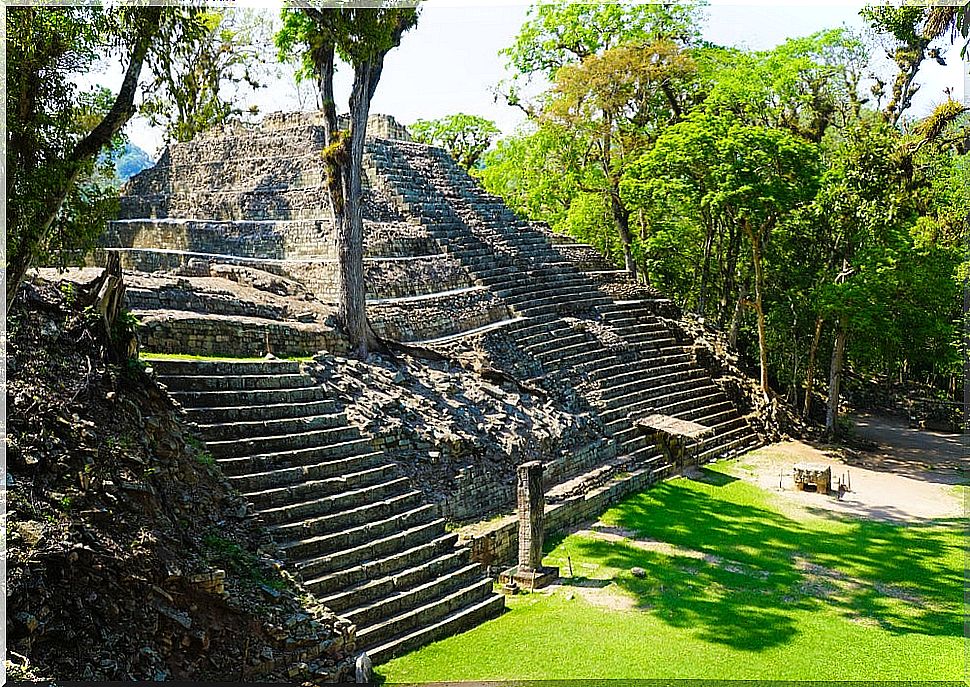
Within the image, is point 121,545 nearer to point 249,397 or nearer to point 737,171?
point 249,397

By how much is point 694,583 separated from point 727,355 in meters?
10.1

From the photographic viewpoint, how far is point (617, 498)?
14.0m

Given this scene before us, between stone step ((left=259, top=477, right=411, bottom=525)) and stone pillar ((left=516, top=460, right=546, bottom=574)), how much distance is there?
4.89ft

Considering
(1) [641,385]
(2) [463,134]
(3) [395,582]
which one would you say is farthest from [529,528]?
(2) [463,134]

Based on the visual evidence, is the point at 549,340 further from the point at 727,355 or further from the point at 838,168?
the point at 838,168

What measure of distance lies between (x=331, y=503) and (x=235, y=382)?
2.22 meters

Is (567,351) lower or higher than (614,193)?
lower

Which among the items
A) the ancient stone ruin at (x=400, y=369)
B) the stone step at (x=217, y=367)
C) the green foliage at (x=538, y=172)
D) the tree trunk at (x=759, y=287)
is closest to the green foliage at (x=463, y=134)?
the green foliage at (x=538, y=172)

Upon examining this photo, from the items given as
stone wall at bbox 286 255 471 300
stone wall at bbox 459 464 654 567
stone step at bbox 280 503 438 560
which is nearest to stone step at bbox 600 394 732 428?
stone wall at bbox 459 464 654 567

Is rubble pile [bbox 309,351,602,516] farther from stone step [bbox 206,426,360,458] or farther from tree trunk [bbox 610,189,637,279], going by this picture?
tree trunk [bbox 610,189,637,279]

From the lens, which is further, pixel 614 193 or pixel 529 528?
pixel 614 193

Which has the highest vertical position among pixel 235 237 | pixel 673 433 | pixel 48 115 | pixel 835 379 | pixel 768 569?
pixel 48 115

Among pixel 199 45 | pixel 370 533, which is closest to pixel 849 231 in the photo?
pixel 370 533

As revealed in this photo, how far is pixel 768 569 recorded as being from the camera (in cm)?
1155
